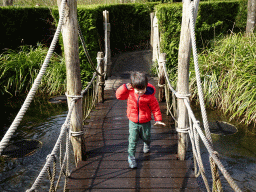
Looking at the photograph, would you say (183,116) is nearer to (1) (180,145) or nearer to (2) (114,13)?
(1) (180,145)

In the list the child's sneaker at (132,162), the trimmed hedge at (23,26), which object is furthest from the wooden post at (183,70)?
the trimmed hedge at (23,26)

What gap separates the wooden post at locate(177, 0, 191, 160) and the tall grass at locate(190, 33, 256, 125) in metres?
2.48

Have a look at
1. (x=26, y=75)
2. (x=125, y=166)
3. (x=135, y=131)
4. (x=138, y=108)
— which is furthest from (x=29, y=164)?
(x=26, y=75)

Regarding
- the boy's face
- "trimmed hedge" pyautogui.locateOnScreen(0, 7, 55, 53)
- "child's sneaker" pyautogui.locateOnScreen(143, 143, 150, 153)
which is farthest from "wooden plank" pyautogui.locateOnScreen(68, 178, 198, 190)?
"trimmed hedge" pyautogui.locateOnScreen(0, 7, 55, 53)

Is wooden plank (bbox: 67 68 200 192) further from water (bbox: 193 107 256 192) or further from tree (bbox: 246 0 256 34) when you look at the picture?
tree (bbox: 246 0 256 34)

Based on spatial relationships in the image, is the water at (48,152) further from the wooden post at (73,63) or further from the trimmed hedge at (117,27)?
the trimmed hedge at (117,27)

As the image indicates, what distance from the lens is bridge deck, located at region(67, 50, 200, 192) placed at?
2.69 meters

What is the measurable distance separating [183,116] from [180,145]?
1.22ft

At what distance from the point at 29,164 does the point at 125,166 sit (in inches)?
75.4

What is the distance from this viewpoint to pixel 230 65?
610cm

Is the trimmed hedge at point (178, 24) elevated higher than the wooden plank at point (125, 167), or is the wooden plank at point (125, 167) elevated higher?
the trimmed hedge at point (178, 24)

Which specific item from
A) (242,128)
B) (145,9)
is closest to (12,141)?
(242,128)

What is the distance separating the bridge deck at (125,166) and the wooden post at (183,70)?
0.90 ft

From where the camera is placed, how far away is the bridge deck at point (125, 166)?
269 centimetres
